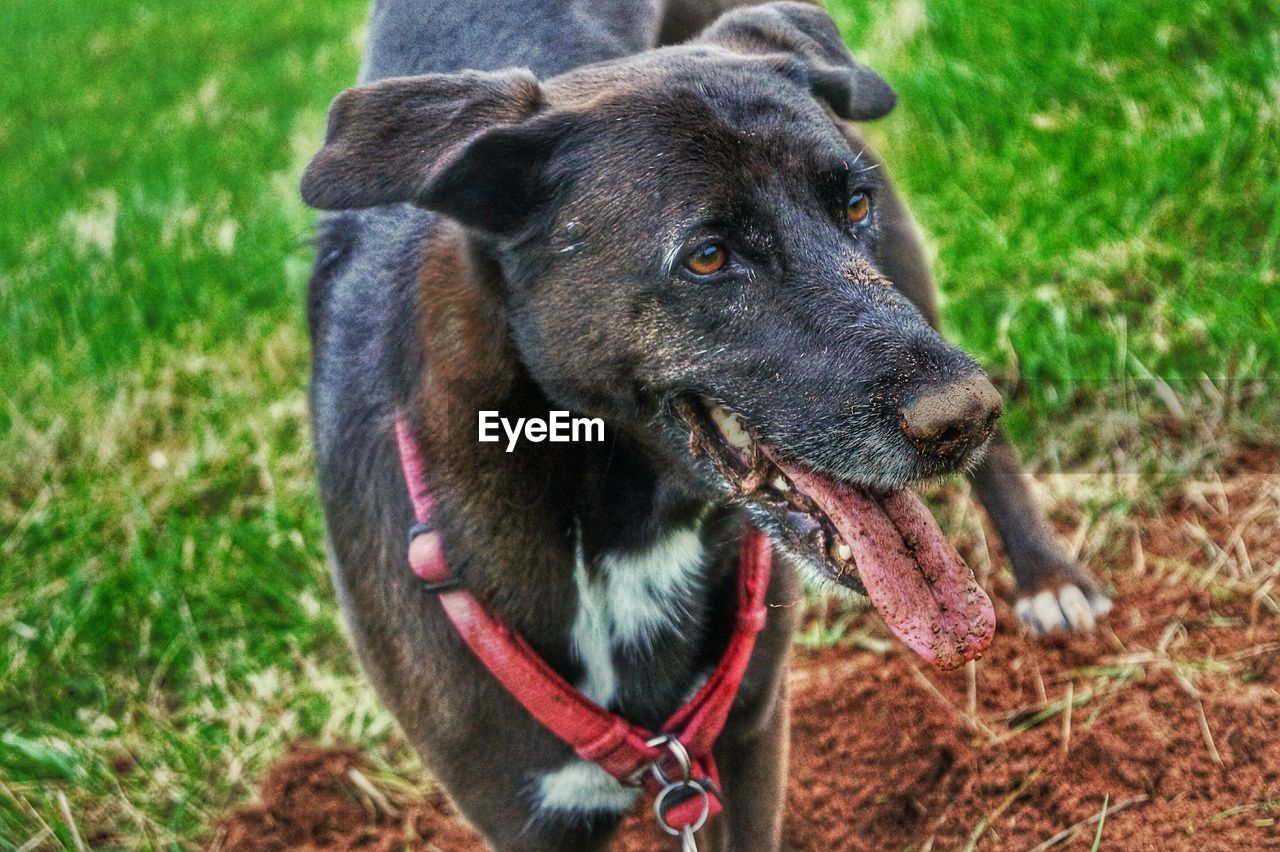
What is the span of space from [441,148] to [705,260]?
0.43 metres

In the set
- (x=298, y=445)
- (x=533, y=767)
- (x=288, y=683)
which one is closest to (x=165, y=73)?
(x=298, y=445)

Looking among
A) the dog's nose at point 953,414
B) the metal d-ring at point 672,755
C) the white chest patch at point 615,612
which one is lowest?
the metal d-ring at point 672,755

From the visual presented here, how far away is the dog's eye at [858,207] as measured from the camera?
2.14 metres

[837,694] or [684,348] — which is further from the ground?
[684,348]

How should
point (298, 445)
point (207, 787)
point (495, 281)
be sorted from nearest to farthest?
point (495, 281) < point (207, 787) < point (298, 445)

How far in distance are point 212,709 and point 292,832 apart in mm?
501

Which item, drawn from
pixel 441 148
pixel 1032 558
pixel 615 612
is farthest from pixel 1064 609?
pixel 441 148

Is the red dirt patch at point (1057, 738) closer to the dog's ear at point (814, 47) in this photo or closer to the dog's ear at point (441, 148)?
the dog's ear at point (814, 47)

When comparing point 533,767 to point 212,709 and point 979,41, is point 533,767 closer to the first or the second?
point 212,709

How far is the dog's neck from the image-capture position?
6.93 feet

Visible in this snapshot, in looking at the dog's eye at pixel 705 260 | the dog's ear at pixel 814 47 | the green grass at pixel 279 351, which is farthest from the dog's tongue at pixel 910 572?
the green grass at pixel 279 351

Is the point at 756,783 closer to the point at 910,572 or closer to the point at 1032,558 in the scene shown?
the point at 910,572

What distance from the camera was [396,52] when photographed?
9.32 feet

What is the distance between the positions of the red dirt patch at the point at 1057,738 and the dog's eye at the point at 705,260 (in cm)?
128
